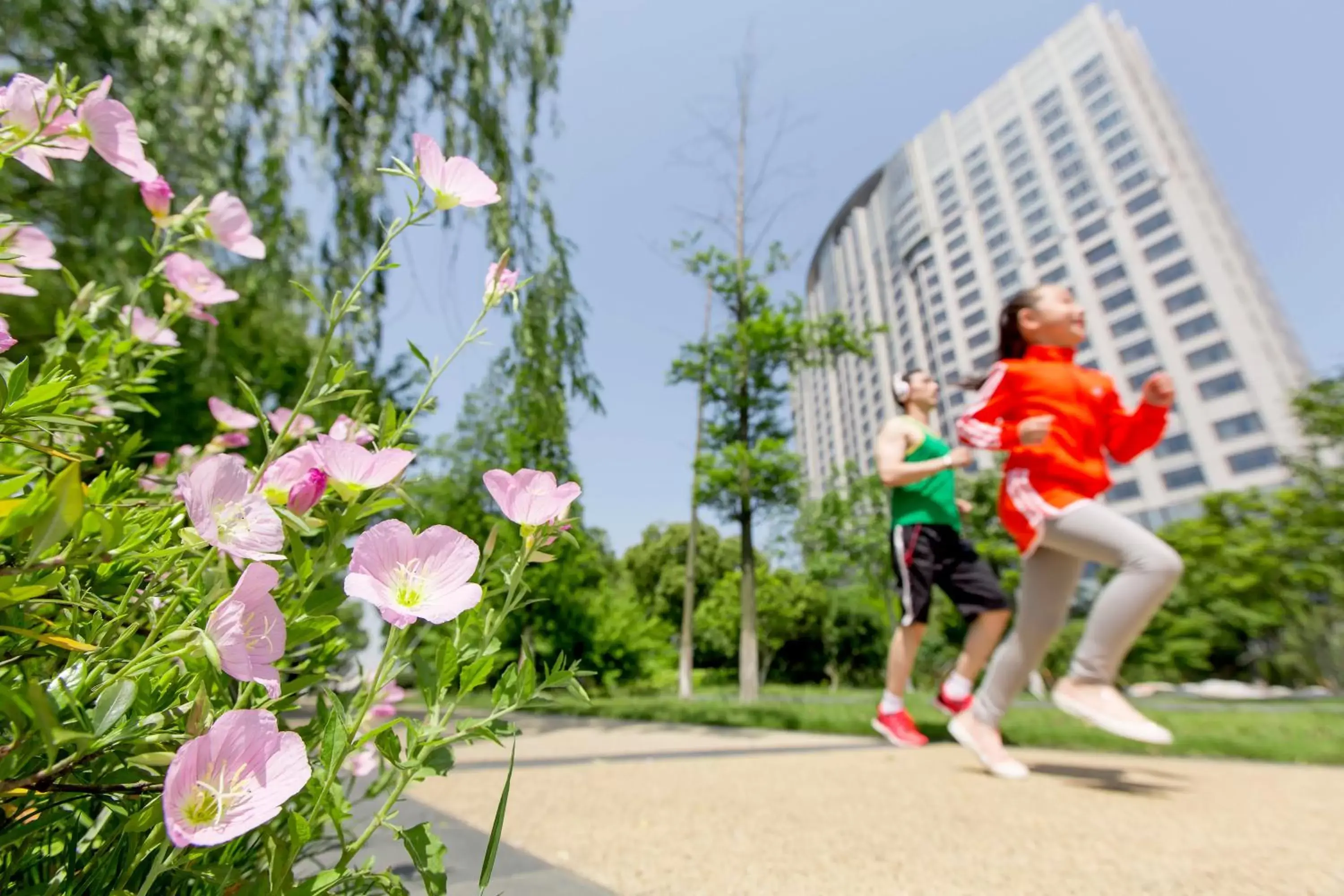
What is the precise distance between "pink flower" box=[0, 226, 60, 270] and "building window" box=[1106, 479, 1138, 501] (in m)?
50.8

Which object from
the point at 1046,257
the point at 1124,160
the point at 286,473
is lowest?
the point at 286,473

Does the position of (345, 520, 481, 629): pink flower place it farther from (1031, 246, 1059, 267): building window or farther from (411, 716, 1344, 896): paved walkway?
(1031, 246, 1059, 267): building window

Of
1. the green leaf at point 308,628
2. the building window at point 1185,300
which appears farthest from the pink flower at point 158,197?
the building window at point 1185,300

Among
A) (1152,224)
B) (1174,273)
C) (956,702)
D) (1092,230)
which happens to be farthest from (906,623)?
(1092,230)

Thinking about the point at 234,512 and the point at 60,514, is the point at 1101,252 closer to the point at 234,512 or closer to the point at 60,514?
the point at 234,512

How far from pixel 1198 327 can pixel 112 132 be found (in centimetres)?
5420

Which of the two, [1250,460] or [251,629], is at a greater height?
[1250,460]

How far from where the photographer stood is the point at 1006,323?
320 cm

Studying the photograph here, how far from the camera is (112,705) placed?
0.43m

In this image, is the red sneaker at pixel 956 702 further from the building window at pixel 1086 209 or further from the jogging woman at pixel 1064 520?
the building window at pixel 1086 209

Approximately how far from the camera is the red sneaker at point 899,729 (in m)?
3.29

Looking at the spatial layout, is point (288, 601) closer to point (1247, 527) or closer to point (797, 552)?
point (797, 552)

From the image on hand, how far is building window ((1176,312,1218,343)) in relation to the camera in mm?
41844

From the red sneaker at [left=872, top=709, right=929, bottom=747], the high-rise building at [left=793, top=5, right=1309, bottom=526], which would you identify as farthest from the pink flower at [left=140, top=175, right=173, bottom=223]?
the high-rise building at [left=793, top=5, right=1309, bottom=526]
